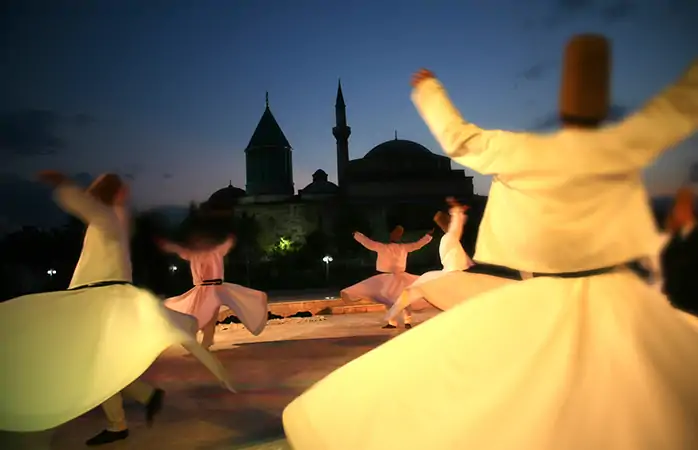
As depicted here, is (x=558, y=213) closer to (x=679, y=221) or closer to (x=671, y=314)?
(x=671, y=314)

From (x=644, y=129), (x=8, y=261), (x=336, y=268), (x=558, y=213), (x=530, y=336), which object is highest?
(x=644, y=129)

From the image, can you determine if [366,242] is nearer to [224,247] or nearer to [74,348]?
[224,247]

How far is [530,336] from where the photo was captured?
9.50ft

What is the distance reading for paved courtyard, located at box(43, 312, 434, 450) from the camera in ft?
16.6

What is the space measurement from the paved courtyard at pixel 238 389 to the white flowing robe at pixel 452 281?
43.6 inches

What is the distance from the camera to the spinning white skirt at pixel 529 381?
2.57 m

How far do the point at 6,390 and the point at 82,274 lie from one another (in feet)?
2.81

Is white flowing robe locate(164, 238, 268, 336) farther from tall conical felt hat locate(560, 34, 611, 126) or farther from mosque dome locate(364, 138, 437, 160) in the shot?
mosque dome locate(364, 138, 437, 160)

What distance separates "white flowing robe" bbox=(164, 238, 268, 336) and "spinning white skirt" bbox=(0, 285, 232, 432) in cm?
456

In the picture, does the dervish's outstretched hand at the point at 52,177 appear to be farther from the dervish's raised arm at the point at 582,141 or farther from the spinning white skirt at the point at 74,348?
the dervish's raised arm at the point at 582,141

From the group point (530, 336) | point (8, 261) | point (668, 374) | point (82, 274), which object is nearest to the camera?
point (668, 374)

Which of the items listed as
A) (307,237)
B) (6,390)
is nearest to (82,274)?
(6,390)

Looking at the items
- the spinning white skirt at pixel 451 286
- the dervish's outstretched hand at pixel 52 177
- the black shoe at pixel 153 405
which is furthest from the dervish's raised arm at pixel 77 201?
the spinning white skirt at pixel 451 286

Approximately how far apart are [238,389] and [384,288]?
244 inches
